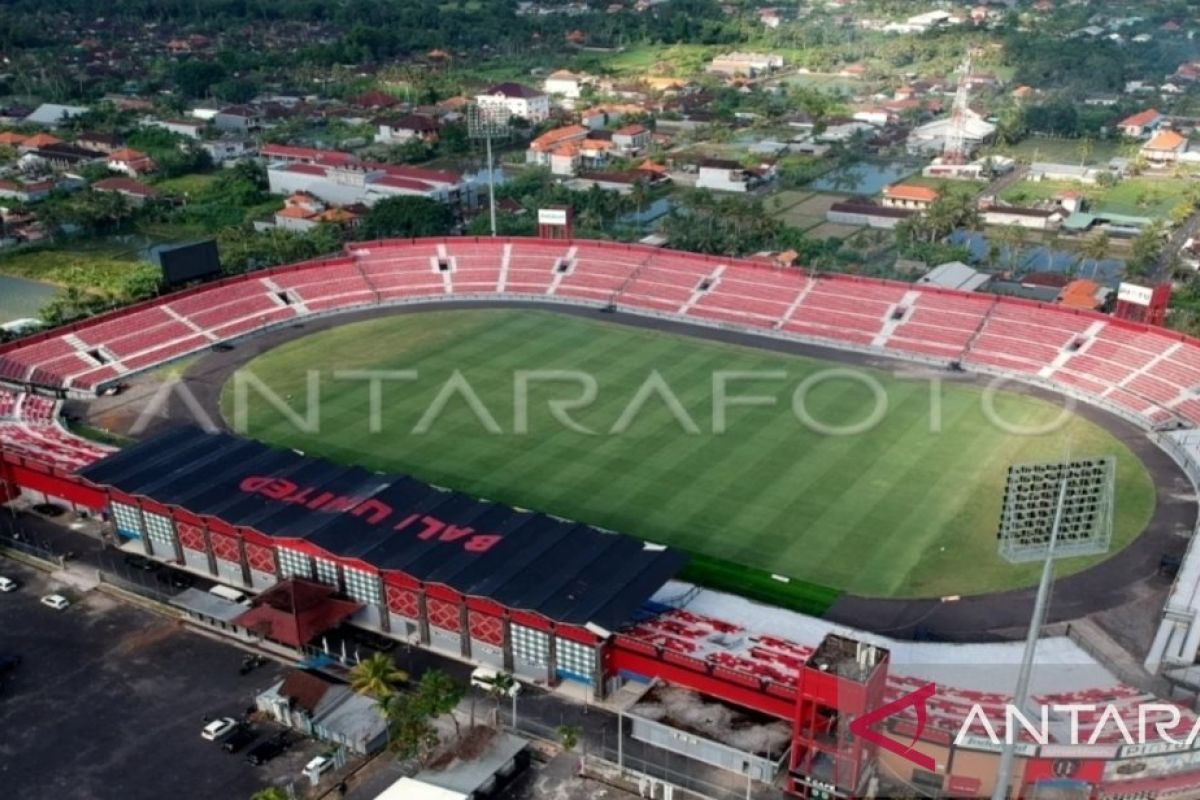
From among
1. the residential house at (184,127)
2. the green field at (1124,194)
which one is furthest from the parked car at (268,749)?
the residential house at (184,127)

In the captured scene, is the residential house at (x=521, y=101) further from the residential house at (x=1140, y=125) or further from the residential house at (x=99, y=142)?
the residential house at (x=1140, y=125)

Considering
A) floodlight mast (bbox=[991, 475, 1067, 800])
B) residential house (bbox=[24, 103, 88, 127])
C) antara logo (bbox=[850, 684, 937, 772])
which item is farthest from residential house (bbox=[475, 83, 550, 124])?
floodlight mast (bbox=[991, 475, 1067, 800])

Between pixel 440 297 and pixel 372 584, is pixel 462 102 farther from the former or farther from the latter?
pixel 372 584

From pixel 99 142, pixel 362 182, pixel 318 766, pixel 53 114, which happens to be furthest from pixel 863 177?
pixel 53 114

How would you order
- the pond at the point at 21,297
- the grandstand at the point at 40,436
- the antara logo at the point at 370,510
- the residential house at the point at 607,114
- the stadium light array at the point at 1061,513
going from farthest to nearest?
the residential house at the point at 607,114 < the pond at the point at 21,297 < the grandstand at the point at 40,436 < the antara logo at the point at 370,510 < the stadium light array at the point at 1061,513

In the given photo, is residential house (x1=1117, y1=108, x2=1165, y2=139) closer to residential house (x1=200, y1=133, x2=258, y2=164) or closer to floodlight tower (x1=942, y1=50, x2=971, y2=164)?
floodlight tower (x1=942, y1=50, x2=971, y2=164)

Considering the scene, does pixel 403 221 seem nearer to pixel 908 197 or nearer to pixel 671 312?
pixel 671 312
